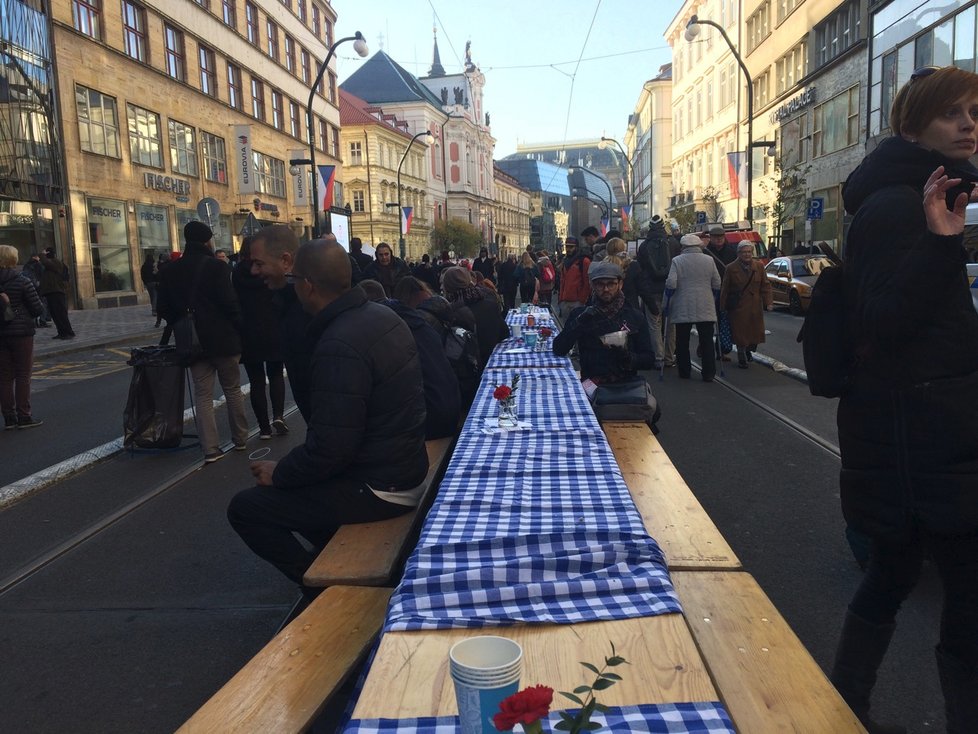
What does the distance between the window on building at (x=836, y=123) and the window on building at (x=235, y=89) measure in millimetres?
25635

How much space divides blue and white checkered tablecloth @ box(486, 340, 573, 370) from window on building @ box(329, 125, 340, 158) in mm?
48174

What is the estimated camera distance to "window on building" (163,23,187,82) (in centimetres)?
3123

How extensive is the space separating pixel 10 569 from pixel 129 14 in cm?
2913

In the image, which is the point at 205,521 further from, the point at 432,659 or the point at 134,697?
the point at 432,659

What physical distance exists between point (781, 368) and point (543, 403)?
710 cm

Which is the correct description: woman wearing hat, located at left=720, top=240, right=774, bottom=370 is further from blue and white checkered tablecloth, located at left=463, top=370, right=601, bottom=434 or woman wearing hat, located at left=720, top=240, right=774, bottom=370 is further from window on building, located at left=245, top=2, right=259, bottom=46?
window on building, located at left=245, top=2, right=259, bottom=46

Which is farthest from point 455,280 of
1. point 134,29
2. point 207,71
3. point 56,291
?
point 207,71

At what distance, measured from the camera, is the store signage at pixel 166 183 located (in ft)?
94.7

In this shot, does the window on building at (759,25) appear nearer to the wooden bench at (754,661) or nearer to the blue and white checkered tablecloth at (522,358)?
the blue and white checkered tablecloth at (522,358)

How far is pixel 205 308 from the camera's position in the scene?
6906mm

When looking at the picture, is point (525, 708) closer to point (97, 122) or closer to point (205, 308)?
point (205, 308)

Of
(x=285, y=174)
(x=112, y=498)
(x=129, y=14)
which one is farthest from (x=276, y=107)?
(x=112, y=498)

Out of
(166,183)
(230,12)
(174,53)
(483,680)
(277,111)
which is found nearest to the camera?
(483,680)

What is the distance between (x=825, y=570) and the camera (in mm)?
4316
